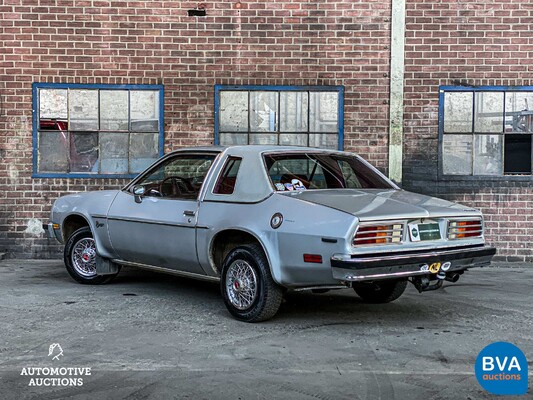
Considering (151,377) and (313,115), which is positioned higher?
(313,115)

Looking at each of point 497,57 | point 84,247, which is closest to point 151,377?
point 84,247

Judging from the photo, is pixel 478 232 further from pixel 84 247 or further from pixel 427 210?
pixel 84 247

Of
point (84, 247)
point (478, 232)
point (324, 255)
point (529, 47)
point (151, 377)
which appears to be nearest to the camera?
point (151, 377)

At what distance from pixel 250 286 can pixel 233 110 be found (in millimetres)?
5173

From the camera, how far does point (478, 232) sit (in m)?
6.63

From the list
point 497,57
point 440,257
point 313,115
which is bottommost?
point 440,257

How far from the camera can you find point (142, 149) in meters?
11.3

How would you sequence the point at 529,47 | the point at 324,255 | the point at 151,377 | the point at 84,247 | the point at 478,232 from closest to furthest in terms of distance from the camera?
the point at 151,377, the point at 324,255, the point at 478,232, the point at 84,247, the point at 529,47

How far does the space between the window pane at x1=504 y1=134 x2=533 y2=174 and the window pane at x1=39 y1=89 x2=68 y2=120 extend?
21.9ft

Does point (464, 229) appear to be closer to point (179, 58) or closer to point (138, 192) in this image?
point (138, 192)

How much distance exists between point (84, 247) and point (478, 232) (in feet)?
14.5

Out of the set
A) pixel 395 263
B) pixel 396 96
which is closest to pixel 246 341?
pixel 395 263

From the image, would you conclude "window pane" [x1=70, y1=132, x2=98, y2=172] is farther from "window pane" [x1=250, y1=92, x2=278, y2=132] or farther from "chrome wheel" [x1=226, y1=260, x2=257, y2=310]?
"chrome wheel" [x1=226, y1=260, x2=257, y2=310]

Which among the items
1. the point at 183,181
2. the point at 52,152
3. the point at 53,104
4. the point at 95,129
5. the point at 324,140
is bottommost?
the point at 183,181
